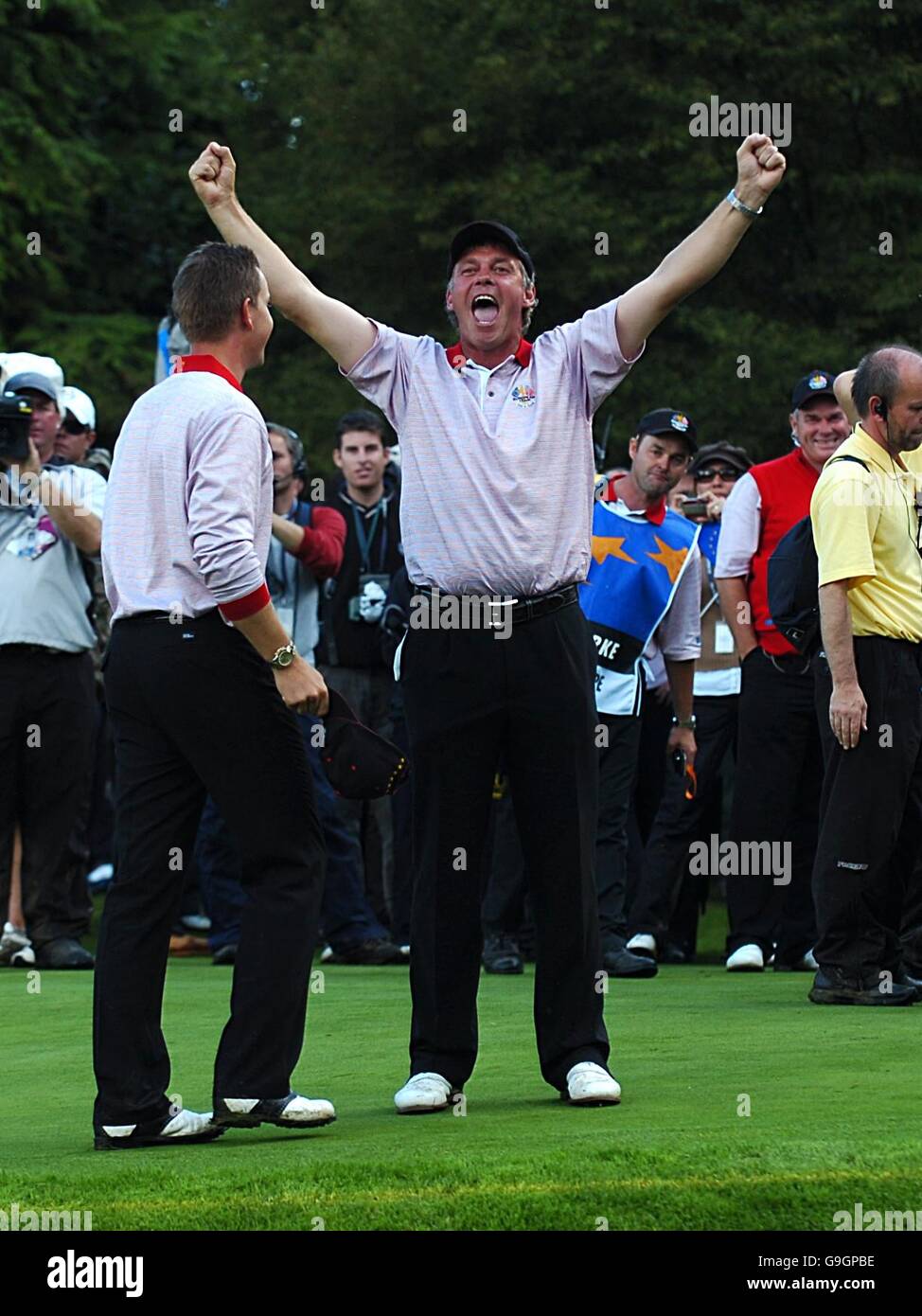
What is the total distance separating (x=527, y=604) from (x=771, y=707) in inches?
180

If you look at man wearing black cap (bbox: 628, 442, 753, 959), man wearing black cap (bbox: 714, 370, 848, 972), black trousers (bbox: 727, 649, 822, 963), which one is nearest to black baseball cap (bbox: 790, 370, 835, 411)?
man wearing black cap (bbox: 714, 370, 848, 972)

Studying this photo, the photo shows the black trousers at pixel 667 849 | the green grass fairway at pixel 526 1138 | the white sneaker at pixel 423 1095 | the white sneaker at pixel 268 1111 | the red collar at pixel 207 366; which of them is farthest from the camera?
the black trousers at pixel 667 849

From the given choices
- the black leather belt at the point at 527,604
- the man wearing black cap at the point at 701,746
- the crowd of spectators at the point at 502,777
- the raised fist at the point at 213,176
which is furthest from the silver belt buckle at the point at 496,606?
the man wearing black cap at the point at 701,746

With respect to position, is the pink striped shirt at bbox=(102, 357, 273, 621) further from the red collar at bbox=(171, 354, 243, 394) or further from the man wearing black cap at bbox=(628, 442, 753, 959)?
the man wearing black cap at bbox=(628, 442, 753, 959)

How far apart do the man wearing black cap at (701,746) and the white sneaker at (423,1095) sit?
4423mm

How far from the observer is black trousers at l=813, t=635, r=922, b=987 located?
8.67 metres

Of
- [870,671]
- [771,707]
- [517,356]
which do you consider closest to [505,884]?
[771,707]

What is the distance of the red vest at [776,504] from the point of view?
11039 millimetres

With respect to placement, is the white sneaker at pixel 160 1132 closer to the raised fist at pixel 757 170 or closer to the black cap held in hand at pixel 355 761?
the black cap held in hand at pixel 355 761

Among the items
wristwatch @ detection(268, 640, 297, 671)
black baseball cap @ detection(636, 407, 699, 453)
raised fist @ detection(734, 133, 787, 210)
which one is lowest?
wristwatch @ detection(268, 640, 297, 671)

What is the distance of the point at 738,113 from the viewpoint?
20.2m

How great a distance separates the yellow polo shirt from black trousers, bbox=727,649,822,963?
6.95 ft
